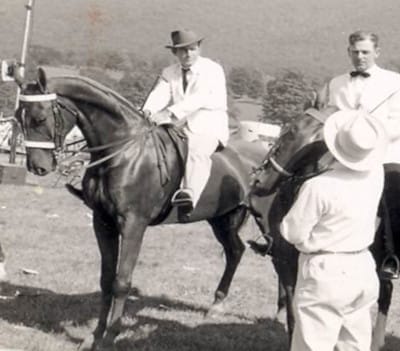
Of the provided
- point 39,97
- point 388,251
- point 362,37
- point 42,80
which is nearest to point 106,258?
point 39,97

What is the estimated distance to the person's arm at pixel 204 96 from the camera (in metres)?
8.62

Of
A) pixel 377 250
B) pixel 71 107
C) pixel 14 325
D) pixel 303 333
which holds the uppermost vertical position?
pixel 71 107

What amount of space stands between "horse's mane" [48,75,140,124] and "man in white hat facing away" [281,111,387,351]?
119 inches

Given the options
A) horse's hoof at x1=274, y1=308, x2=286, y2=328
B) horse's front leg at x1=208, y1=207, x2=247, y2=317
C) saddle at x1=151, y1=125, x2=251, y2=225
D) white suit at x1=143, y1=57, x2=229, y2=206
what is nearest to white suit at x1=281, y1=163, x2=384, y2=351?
saddle at x1=151, y1=125, x2=251, y2=225

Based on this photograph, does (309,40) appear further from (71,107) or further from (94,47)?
(71,107)

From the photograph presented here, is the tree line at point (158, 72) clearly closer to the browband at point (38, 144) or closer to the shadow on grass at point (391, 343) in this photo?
the shadow on grass at point (391, 343)

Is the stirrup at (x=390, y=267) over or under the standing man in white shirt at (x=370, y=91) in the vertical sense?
under

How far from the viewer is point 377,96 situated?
7.06 meters

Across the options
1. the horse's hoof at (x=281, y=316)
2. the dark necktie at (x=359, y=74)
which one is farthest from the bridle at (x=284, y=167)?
the horse's hoof at (x=281, y=316)

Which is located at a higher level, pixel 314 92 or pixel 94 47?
pixel 314 92

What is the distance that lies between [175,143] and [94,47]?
45.9 feet

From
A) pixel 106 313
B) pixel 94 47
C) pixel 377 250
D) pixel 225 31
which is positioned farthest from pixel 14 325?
pixel 225 31

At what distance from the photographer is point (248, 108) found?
19.2 metres

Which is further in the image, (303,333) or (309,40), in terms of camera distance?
(309,40)
